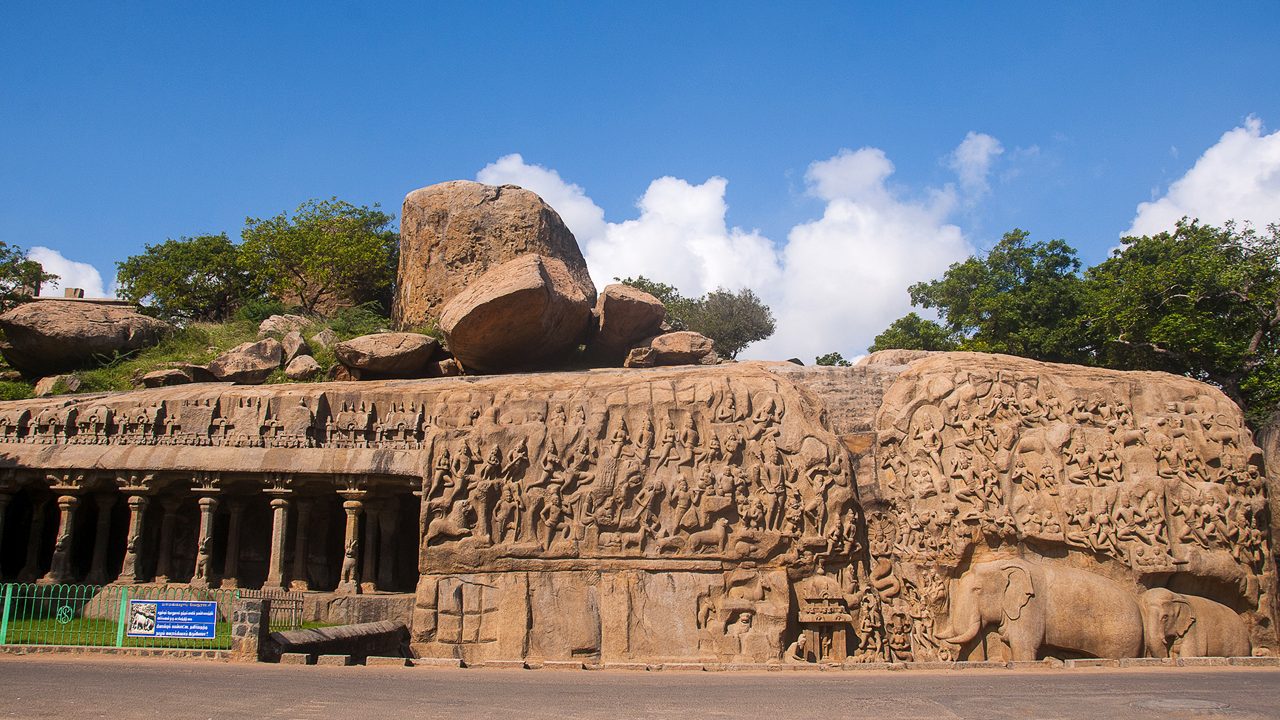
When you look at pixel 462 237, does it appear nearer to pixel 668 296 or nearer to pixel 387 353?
pixel 387 353

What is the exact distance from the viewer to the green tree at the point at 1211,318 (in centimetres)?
2658

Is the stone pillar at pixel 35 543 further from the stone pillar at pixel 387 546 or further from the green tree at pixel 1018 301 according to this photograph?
the green tree at pixel 1018 301

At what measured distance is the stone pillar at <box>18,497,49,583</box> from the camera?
19672mm

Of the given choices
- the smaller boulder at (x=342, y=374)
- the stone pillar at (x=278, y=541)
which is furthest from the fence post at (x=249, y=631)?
the smaller boulder at (x=342, y=374)

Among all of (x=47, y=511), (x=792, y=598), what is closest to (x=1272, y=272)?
(x=792, y=598)

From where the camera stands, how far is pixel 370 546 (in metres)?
19.6

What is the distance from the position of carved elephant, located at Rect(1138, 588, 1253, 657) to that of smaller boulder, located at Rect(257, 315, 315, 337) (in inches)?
806

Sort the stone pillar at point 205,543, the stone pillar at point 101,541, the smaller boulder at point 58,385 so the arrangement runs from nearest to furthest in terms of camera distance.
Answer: the stone pillar at point 205,543
the stone pillar at point 101,541
the smaller boulder at point 58,385

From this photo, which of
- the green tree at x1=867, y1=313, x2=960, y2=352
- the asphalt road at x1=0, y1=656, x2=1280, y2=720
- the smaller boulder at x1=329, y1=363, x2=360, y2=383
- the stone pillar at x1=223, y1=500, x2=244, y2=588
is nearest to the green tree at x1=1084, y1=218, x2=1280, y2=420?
the green tree at x1=867, y1=313, x2=960, y2=352

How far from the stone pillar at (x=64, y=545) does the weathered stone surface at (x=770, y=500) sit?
80 millimetres

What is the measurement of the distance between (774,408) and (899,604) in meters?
4.29

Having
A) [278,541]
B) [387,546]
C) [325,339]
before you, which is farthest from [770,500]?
[325,339]

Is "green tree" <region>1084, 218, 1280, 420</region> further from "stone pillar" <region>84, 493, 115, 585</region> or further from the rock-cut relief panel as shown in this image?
"stone pillar" <region>84, 493, 115, 585</region>

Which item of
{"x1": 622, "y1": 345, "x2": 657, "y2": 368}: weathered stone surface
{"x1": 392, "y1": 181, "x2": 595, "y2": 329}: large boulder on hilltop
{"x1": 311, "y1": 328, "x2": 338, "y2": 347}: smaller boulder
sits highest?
{"x1": 392, "y1": 181, "x2": 595, "y2": 329}: large boulder on hilltop
